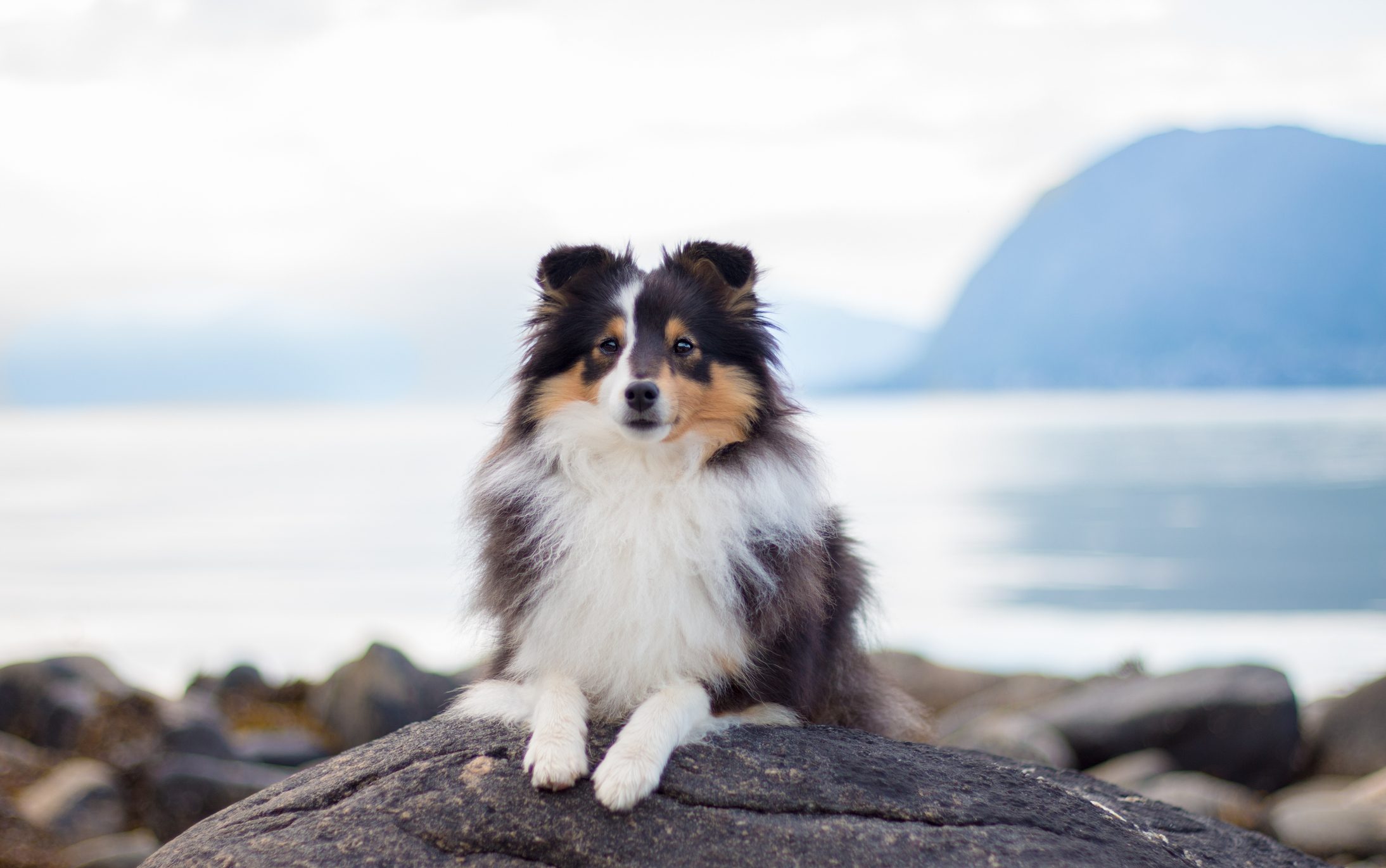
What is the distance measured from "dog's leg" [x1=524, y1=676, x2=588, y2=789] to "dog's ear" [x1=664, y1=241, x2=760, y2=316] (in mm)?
1416

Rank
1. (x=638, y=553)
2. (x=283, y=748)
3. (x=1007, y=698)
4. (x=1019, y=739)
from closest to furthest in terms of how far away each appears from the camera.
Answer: (x=638, y=553), (x=1019, y=739), (x=283, y=748), (x=1007, y=698)

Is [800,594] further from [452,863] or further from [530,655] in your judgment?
[452,863]

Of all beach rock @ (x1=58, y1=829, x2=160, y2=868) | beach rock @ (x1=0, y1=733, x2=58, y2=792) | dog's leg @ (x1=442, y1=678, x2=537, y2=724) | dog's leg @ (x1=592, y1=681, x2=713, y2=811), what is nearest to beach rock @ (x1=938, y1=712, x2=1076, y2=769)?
dog's leg @ (x1=442, y1=678, x2=537, y2=724)

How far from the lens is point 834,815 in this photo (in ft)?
10.6

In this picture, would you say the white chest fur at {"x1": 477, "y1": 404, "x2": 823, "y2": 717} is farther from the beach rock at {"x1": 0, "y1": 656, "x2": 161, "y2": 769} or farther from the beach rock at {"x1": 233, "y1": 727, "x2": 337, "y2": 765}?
the beach rock at {"x1": 0, "y1": 656, "x2": 161, "y2": 769}

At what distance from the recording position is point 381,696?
8.57 m

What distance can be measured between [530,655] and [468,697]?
44 cm

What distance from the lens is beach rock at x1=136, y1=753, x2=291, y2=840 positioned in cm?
691

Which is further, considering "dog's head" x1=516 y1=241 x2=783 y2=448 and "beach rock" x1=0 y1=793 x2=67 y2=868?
"beach rock" x1=0 y1=793 x2=67 y2=868

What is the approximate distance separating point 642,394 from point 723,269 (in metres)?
0.66

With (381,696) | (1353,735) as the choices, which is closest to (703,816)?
(381,696)

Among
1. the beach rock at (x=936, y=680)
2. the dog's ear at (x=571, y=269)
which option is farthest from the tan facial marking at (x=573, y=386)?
the beach rock at (x=936, y=680)

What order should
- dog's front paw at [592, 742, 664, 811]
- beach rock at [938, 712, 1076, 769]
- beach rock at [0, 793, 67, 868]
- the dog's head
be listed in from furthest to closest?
1. beach rock at [938, 712, 1076, 769]
2. beach rock at [0, 793, 67, 868]
3. the dog's head
4. dog's front paw at [592, 742, 664, 811]

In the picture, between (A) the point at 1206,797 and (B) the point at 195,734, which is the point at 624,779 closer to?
(A) the point at 1206,797
